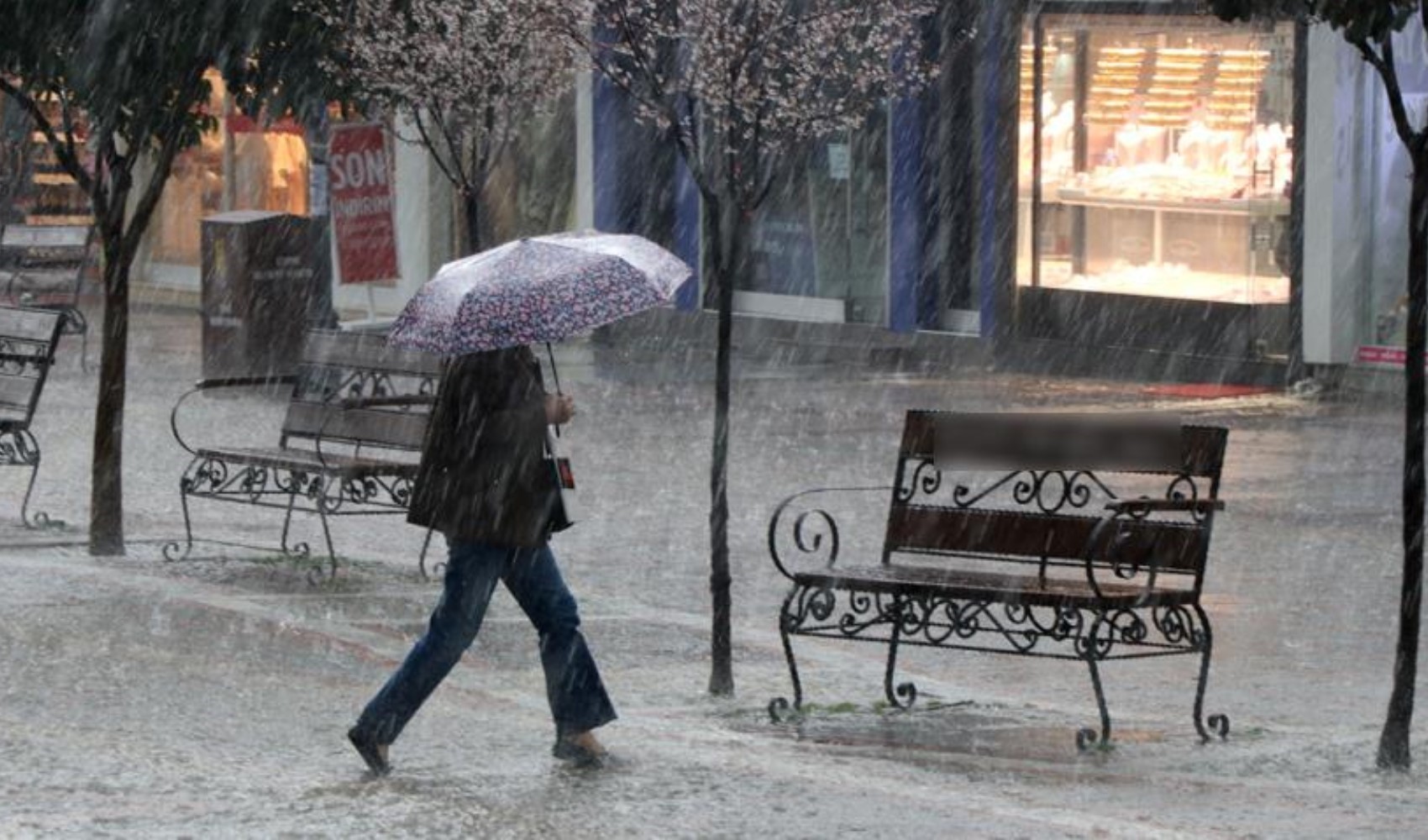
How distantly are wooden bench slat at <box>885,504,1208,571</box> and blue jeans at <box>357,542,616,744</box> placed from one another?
1911 millimetres

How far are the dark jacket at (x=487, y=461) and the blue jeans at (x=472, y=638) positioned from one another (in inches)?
4.0

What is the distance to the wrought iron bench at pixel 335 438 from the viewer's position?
39.9 feet

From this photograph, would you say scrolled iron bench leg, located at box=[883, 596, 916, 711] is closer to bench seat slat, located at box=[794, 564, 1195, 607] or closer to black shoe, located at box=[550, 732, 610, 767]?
bench seat slat, located at box=[794, 564, 1195, 607]

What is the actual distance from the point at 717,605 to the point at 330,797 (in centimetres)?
245

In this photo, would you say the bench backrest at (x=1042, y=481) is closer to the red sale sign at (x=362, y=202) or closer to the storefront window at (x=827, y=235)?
the red sale sign at (x=362, y=202)

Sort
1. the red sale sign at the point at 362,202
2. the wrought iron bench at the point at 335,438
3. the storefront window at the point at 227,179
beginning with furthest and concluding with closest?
the storefront window at the point at 227,179, the red sale sign at the point at 362,202, the wrought iron bench at the point at 335,438

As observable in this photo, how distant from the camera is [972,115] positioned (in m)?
24.8

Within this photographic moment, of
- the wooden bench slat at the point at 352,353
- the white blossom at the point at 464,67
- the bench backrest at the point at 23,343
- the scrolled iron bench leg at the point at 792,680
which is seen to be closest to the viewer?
the scrolled iron bench leg at the point at 792,680

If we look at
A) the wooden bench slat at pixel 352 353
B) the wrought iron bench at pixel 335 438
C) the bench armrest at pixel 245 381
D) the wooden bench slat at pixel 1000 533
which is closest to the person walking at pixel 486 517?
the wooden bench slat at pixel 1000 533

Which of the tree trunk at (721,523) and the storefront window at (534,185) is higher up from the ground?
the storefront window at (534,185)

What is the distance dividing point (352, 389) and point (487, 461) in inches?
232

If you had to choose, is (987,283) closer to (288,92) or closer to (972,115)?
(972,115)

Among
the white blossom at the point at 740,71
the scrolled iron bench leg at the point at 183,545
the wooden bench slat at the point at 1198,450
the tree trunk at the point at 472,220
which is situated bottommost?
the scrolled iron bench leg at the point at 183,545

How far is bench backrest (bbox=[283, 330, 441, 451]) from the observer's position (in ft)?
41.6
